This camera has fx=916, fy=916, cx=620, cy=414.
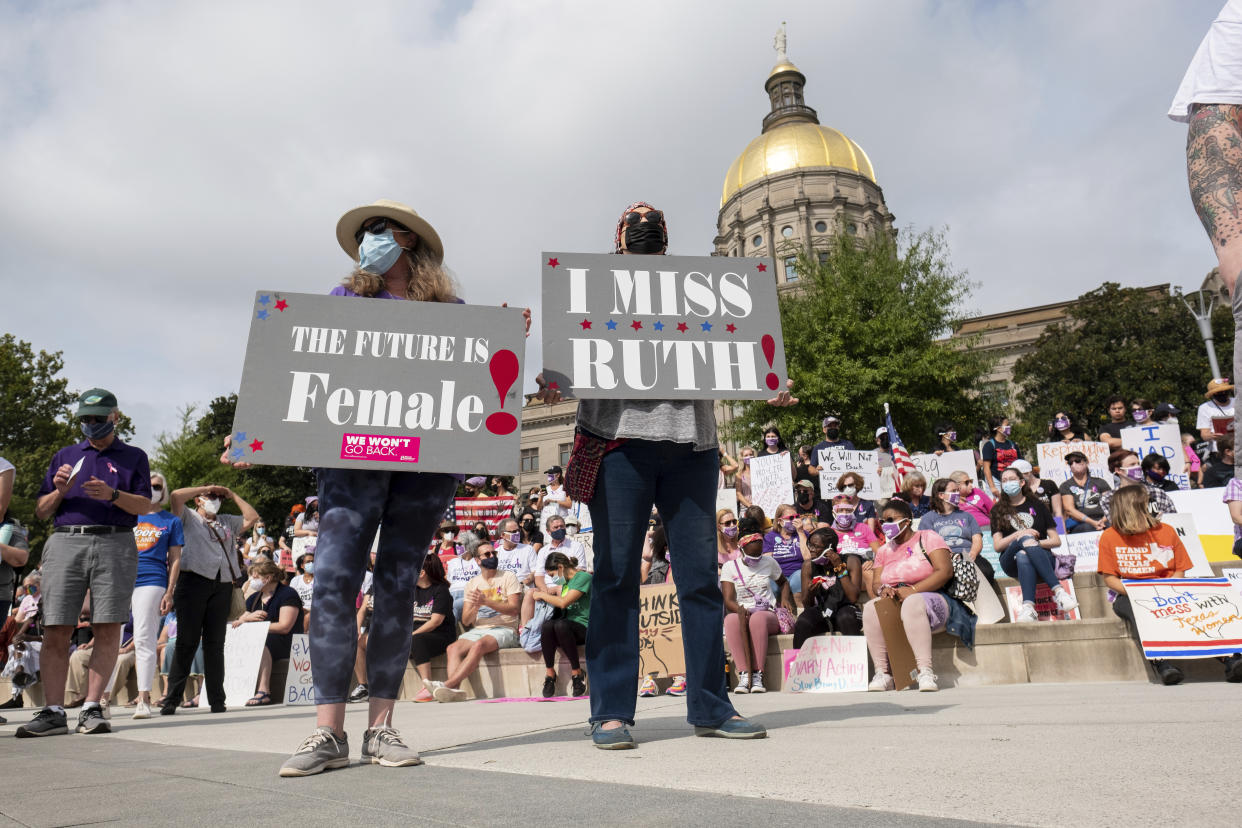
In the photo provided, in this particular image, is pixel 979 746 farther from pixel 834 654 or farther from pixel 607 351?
pixel 834 654

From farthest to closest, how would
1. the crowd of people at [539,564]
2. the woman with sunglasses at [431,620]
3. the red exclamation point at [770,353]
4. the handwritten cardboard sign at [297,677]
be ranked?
the handwritten cardboard sign at [297,677] → the woman with sunglasses at [431,620] → the red exclamation point at [770,353] → the crowd of people at [539,564]

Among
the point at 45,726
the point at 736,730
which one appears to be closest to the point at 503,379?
the point at 736,730

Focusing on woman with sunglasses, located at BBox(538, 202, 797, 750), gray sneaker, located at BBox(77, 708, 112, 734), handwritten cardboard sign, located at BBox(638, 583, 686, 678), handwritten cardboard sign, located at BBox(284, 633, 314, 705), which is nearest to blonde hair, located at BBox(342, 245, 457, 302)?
woman with sunglasses, located at BBox(538, 202, 797, 750)

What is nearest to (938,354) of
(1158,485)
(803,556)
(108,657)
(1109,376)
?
(1109,376)

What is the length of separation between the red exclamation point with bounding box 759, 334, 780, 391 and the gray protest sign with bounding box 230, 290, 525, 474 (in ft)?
3.74

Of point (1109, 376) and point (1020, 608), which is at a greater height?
point (1109, 376)

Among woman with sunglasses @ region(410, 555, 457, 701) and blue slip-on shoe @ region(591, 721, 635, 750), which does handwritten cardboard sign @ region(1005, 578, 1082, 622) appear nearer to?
woman with sunglasses @ region(410, 555, 457, 701)

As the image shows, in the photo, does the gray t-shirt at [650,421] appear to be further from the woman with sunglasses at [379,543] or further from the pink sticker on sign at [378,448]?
the pink sticker on sign at [378,448]

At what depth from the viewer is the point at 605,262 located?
13.4ft

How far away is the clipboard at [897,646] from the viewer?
7.00 m

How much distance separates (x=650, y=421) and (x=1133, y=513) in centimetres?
477


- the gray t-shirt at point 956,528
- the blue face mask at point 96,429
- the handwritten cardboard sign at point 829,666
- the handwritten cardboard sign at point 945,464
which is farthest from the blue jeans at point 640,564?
the handwritten cardboard sign at point 945,464

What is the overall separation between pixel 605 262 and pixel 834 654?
15.4 ft

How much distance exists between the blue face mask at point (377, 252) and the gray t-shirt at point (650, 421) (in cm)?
99
